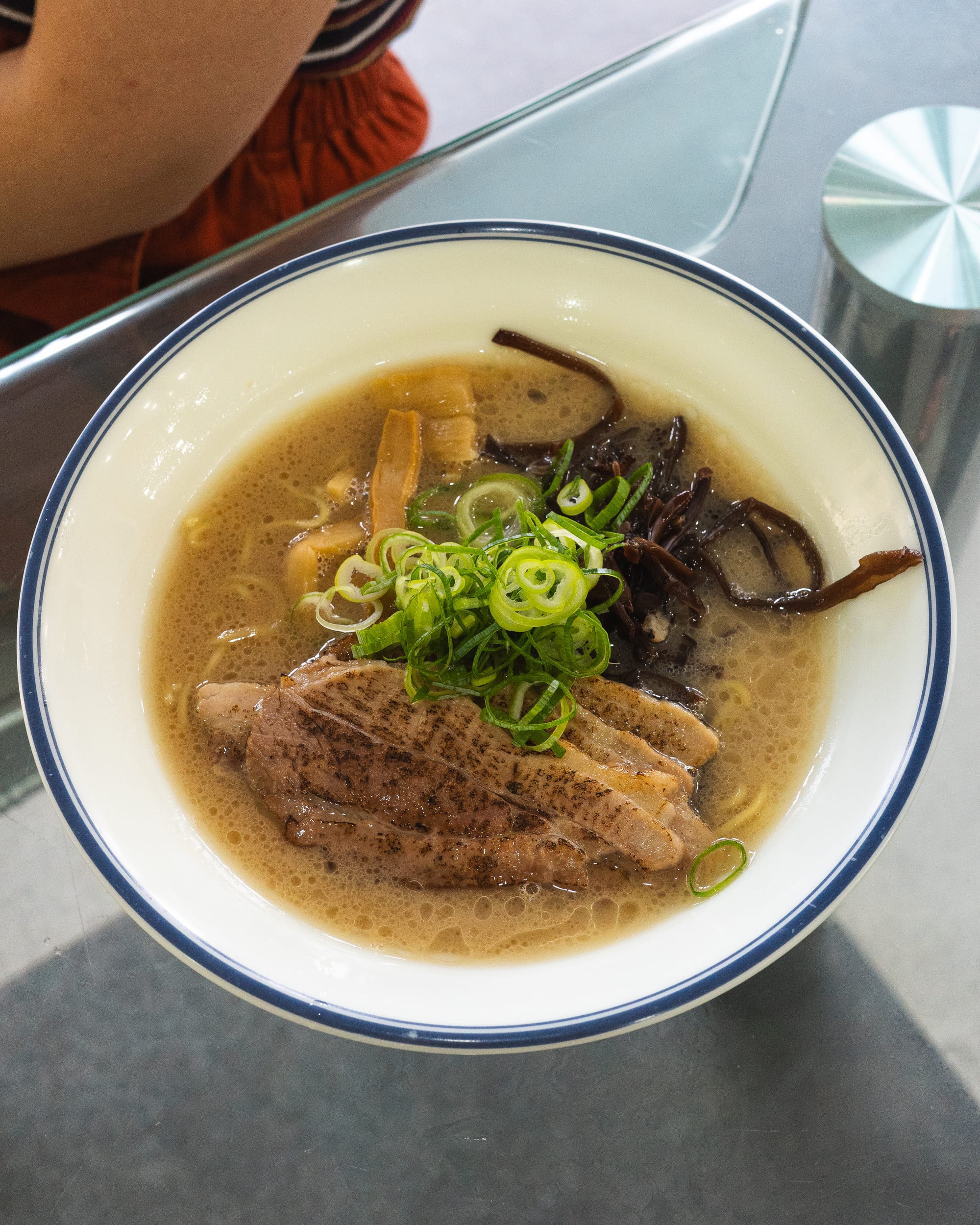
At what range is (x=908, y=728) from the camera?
1.62m

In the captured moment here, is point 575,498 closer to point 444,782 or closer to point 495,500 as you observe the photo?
point 495,500

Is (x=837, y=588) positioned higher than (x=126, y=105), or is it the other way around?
(x=126, y=105)

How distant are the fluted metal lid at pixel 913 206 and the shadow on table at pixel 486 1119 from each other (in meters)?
1.44

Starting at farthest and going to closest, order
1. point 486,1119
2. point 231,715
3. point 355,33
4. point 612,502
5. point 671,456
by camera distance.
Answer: point 355,33 → point 671,456 → point 612,502 → point 231,715 → point 486,1119

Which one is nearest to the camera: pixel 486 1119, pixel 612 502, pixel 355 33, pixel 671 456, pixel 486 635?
pixel 486 1119

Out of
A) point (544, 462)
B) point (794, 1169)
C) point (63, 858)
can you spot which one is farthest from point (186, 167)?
point (794, 1169)

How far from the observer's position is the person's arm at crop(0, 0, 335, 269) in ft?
6.75

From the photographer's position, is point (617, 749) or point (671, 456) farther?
point (671, 456)

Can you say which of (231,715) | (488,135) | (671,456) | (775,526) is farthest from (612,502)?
(488,135)

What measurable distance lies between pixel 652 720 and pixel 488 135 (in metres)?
1.67

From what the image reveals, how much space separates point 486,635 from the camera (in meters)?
1.82

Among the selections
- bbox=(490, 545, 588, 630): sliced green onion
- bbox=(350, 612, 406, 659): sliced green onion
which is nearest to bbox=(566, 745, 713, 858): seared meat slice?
bbox=(490, 545, 588, 630): sliced green onion

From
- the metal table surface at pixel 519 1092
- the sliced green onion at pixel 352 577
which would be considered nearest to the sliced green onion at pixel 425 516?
the sliced green onion at pixel 352 577

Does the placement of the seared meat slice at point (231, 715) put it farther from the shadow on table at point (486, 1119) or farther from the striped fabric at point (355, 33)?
the striped fabric at point (355, 33)
